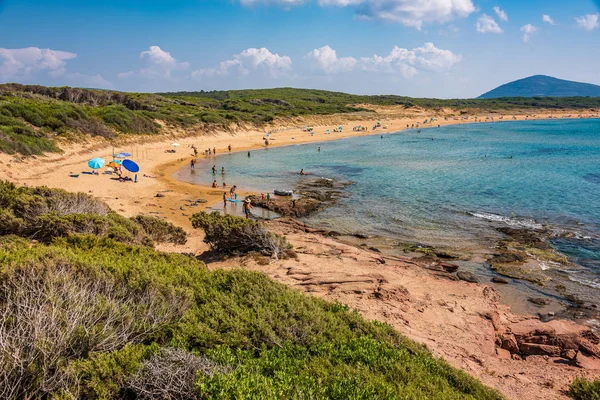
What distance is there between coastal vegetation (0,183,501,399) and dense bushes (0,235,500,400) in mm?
20

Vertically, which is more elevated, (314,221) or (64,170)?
(64,170)

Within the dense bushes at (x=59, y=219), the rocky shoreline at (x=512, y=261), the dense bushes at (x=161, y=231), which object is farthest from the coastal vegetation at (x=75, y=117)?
the rocky shoreline at (x=512, y=261)

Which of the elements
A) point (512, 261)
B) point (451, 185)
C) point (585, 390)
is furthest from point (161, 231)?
point (451, 185)

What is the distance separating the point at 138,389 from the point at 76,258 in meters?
3.77

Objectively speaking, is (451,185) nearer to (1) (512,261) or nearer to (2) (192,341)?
(1) (512,261)

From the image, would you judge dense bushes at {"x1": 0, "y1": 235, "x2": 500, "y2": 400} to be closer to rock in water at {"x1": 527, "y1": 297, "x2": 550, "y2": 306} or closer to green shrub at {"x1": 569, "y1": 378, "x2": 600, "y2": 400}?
green shrub at {"x1": 569, "y1": 378, "x2": 600, "y2": 400}

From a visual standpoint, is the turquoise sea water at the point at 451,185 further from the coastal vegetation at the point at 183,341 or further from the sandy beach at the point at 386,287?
the coastal vegetation at the point at 183,341

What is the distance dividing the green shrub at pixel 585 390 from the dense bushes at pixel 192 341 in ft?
6.09

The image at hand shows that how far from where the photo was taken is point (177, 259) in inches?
410

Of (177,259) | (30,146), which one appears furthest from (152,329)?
(30,146)

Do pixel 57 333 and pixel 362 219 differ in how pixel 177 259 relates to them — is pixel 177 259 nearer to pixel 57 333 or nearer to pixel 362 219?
pixel 57 333

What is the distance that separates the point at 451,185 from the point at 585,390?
25883mm

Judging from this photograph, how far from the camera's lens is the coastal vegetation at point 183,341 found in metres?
4.90

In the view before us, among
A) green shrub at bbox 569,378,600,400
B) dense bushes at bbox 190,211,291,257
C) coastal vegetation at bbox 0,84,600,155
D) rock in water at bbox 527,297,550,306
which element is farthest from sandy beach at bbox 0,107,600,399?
coastal vegetation at bbox 0,84,600,155
